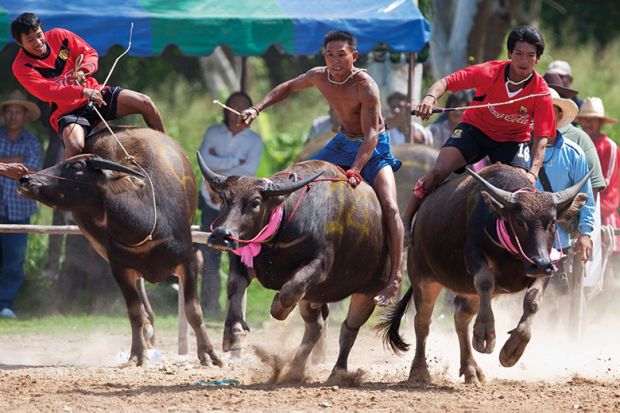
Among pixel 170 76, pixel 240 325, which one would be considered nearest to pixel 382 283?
pixel 240 325

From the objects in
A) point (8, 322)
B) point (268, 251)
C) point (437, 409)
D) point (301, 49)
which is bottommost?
point (8, 322)

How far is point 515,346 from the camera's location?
24.8ft

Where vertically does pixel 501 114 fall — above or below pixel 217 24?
below

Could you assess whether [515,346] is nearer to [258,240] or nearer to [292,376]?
[292,376]

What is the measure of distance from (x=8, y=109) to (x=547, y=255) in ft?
23.8

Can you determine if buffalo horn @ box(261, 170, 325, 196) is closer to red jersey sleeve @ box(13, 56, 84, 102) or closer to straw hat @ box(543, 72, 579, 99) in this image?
red jersey sleeve @ box(13, 56, 84, 102)

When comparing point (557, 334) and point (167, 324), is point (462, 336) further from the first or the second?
point (167, 324)

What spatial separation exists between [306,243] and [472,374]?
1719 mm

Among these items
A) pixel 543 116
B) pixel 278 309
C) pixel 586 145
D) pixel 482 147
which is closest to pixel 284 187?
pixel 278 309

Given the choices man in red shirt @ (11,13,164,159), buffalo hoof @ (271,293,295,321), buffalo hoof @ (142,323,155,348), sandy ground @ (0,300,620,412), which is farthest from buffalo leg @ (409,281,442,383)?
man in red shirt @ (11,13,164,159)

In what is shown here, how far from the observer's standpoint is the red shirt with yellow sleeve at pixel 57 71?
30.4ft

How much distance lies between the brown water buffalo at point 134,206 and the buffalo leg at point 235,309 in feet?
4.82

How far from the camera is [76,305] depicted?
43.2 ft

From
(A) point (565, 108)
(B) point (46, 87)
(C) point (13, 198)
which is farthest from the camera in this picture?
(C) point (13, 198)
